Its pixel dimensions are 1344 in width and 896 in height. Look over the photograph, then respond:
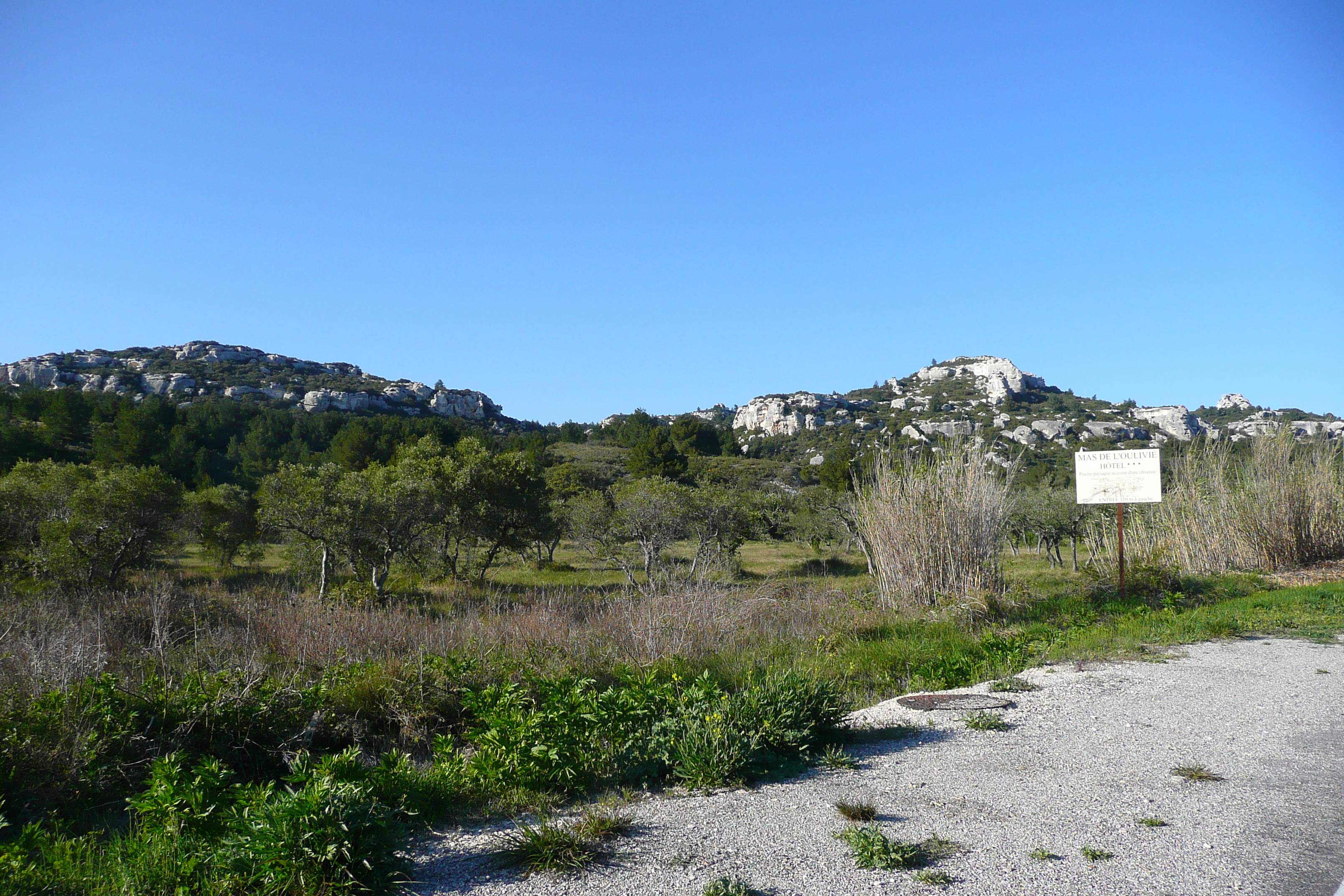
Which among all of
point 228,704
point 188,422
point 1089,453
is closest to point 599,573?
point 1089,453

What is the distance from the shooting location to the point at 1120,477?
1270 cm

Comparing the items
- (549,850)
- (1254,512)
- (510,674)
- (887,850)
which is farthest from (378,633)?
(1254,512)

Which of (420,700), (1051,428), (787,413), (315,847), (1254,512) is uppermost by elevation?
(787,413)

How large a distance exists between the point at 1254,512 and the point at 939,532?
9.64m

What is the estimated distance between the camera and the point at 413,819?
4.02 meters

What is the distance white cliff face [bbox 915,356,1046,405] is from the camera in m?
90.0

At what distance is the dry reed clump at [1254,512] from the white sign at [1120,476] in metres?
4.04

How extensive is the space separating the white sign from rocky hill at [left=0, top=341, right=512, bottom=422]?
79.9 metres

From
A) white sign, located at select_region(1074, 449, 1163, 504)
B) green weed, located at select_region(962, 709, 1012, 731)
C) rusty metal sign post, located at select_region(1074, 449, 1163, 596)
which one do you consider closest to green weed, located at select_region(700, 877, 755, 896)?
green weed, located at select_region(962, 709, 1012, 731)

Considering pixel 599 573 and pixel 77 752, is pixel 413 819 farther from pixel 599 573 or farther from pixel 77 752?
pixel 599 573

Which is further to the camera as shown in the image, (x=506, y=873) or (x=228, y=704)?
(x=228, y=704)

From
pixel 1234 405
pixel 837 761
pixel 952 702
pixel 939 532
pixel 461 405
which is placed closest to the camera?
pixel 837 761

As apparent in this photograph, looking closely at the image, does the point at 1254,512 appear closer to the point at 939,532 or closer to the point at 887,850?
the point at 939,532

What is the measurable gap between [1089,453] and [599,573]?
22729 mm
